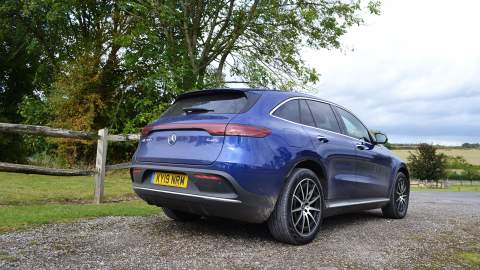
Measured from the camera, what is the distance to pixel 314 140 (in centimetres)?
527

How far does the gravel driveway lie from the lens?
4016 millimetres

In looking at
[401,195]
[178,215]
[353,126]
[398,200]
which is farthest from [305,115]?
[401,195]

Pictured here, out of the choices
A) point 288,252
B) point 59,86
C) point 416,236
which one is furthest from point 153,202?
point 59,86

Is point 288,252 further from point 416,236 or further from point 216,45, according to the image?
point 216,45

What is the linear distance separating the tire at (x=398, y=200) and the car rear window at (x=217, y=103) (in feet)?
11.1

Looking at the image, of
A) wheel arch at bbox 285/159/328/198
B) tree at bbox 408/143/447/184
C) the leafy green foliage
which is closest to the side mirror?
wheel arch at bbox 285/159/328/198

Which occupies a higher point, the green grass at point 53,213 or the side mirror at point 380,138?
the side mirror at point 380,138

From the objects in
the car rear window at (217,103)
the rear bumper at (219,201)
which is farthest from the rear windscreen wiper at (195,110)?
the rear bumper at (219,201)

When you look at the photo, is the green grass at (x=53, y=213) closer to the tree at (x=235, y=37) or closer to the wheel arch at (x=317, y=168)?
the wheel arch at (x=317, y=168)

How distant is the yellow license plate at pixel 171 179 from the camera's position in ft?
15.5

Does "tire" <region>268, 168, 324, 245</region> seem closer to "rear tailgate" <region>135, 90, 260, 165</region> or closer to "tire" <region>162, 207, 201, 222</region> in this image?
"rear tailgate" <region>135, 90, 260, 165</region>

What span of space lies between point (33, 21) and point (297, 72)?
43.5 feet

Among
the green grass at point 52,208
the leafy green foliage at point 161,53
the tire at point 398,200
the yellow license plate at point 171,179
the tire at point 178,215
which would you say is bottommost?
the green grass at point 52,208

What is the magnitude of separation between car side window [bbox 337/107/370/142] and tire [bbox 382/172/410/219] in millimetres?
1069
